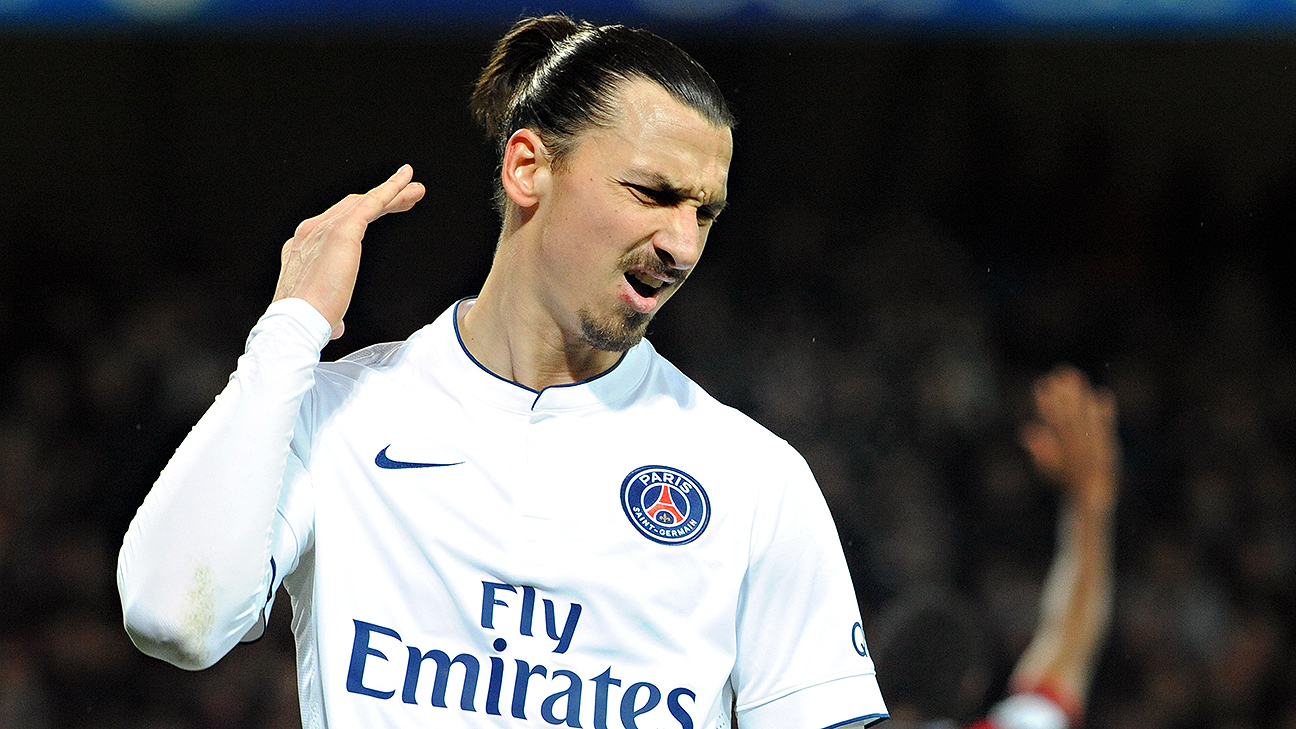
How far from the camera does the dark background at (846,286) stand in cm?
619

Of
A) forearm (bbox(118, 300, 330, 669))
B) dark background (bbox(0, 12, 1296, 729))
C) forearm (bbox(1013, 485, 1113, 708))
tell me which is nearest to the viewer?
forearm (bbox(118, 300, 330, 669))

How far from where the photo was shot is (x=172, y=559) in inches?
66.0

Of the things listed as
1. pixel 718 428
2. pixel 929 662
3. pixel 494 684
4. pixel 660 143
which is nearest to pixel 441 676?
pixel 494 684

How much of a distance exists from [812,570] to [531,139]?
27.9 inches

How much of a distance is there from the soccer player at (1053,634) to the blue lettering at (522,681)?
1426 millimetres

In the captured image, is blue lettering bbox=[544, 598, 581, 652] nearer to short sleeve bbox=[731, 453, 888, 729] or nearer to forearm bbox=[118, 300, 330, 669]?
short sleeve bbox=[731, 453, 888, 729]

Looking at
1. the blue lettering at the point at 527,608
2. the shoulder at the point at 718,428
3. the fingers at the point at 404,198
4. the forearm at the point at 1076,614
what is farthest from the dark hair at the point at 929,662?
the fingers at the point at 404,198

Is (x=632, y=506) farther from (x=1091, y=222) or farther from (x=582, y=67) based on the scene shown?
(x=1091, y=222)

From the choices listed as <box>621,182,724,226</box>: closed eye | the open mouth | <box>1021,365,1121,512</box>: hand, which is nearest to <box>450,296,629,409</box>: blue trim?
the open mouth

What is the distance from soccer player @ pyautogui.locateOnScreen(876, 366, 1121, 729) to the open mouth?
1.47 metres

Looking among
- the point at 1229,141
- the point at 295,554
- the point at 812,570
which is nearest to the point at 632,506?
the point at 812,570

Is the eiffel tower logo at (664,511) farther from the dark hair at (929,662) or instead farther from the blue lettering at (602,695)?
the dark hair at (929,662)

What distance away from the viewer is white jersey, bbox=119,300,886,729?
1.86 metres

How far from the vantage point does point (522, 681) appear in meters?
1.86
